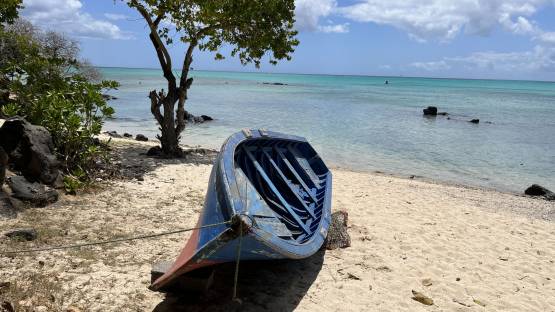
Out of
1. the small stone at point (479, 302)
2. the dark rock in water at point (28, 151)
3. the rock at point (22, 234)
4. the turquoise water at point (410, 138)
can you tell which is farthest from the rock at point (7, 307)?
the turquoise water at point (410, 138)

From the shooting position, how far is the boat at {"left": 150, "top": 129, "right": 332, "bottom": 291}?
4312 mm

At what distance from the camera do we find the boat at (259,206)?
4.31 meters

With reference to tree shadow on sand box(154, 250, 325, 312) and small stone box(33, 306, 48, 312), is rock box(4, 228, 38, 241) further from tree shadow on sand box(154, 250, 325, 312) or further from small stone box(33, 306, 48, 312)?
tree shadow on sand box(154, 250, 325, 312)

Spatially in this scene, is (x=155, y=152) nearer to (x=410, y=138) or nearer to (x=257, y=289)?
(x=257, y=289)

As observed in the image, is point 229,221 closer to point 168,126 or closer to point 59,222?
point 59,222

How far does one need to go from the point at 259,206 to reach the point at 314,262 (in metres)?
1.49

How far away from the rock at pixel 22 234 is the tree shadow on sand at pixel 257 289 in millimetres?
2329

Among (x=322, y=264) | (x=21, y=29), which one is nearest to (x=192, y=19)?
(x=322, y=264)

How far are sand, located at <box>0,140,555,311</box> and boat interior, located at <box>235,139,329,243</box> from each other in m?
0.62

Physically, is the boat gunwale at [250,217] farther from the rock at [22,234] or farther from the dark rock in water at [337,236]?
the rock at [22,234]

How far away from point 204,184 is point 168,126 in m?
3.46

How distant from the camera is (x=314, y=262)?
646 centimetres

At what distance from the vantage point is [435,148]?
2147 cm

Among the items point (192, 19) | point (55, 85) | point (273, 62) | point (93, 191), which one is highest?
point (192, 19)
